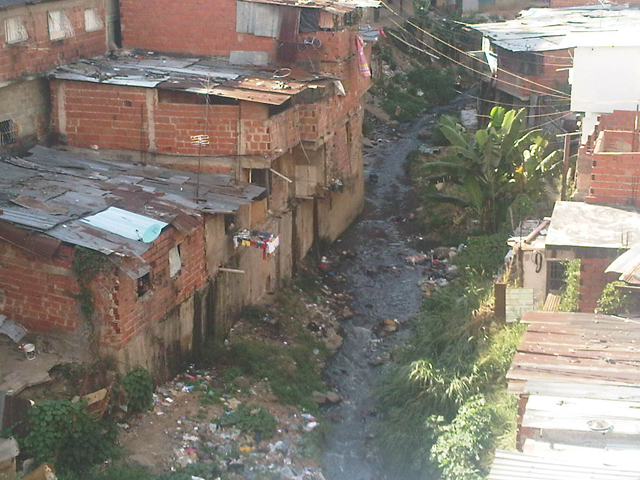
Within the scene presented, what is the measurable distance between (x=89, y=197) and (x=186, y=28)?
19.7ft

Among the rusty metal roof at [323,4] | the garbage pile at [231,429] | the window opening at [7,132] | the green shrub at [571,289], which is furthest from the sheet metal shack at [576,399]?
the rusty metal roof at [323,4]

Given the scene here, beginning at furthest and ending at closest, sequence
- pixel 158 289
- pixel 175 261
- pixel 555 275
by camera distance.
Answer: pixel 555 275 < pixel 175 261 < pixel 158 289

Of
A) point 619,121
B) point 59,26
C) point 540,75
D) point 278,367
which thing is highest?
point 59,26

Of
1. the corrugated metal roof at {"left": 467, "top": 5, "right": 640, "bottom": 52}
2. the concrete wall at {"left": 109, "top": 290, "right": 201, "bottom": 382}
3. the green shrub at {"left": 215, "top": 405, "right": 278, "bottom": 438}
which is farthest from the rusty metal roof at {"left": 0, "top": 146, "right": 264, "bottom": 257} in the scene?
the corrugated metal roof at {"left": 467, "top": 5, "right": 640, "bottom": 52}

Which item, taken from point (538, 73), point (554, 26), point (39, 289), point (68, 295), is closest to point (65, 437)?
point (68, 295)

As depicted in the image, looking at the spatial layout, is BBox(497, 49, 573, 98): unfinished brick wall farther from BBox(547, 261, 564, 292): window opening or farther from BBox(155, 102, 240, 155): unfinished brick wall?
BBox(155, 102, 240, 155): unfinished brick wall

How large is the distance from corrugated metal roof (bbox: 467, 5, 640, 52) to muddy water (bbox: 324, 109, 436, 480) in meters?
4.81

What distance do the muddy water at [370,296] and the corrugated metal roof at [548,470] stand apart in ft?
19.3

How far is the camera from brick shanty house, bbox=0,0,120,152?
588 inches

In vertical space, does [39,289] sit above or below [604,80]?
below

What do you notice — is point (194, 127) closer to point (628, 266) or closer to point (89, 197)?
point (89, 197)

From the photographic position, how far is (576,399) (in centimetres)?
823

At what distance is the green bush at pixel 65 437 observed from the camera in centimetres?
1099

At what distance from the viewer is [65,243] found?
39.7 ft
